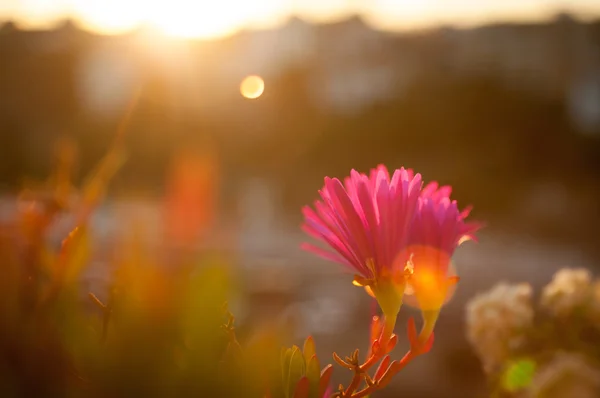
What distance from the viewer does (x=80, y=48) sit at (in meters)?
27.7

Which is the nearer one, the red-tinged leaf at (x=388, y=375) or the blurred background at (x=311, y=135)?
the red-tinged leaf at (x=388, y=375)

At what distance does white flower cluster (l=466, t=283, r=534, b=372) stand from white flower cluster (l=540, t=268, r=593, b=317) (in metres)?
0.03

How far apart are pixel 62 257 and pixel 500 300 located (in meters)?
0.49

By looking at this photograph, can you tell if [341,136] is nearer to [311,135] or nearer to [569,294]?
[311,135]

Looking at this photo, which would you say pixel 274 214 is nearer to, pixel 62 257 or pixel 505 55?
pixel 505 55

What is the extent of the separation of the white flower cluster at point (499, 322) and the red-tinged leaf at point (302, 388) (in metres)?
0.40

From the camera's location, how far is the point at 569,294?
2.72ft

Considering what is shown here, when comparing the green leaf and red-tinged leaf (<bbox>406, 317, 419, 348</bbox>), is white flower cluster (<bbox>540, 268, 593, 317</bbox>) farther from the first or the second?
red-tinged leaf (<bbox>406, 317, 419, 348</bbox>)

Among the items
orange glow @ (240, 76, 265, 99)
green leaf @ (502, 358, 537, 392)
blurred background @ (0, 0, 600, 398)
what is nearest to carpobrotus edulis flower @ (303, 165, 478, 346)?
green leaf @ (502, 358, 537, 392)

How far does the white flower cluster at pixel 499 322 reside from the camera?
2.61 feet

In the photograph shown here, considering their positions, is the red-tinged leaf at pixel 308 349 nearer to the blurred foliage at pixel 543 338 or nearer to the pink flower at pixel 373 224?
the pink flower at pixel 373 224

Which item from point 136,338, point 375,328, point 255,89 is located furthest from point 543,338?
point 255,89

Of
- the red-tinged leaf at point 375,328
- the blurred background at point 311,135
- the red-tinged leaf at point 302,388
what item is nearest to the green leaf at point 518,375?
the red-tinged leaf at point 375,328

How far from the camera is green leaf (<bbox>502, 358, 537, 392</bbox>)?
2.54 ft
